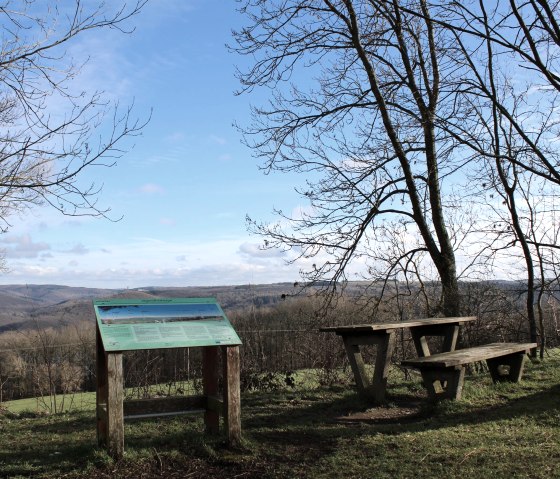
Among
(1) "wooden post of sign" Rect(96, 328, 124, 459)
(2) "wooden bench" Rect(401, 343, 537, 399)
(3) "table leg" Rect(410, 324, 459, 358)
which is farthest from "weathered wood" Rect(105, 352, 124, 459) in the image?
(3) "table leg" Rect(410, 324, 459, 358)

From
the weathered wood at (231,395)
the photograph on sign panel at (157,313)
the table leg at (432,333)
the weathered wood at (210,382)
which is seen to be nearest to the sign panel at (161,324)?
the photograph on sign panel at (157,313)

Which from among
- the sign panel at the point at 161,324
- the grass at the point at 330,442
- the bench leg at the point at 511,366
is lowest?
the grass at the point at 330,442

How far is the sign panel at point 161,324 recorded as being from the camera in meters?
4.51

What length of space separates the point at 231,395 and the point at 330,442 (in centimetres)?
100

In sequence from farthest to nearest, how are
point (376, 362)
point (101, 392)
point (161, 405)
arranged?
point (376, 362) < point (161, 405) < point (101, 392)

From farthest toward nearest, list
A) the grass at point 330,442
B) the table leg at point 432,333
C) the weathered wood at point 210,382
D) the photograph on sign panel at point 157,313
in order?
the table leg at point 432,333 → the weathered wood at point 210,382 → the photograph on sign panel at point 157,313 → the grass at point 330,442

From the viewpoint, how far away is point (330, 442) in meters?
5.13

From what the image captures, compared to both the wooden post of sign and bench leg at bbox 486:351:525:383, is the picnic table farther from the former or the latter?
the wooden post of sign

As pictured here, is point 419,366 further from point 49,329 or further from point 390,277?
point 49,329

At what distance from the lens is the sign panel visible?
451 centimetres

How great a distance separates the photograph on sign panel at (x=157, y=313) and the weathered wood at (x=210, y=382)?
38 centimetres

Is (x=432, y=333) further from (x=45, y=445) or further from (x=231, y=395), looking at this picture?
(x=45, y=445)

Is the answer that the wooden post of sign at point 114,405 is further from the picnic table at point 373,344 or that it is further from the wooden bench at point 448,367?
the picnic table at point 373,344

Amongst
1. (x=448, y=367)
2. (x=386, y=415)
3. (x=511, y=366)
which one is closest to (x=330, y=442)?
(x=386, y=415)
